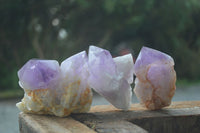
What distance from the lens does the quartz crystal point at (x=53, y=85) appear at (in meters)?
1.25

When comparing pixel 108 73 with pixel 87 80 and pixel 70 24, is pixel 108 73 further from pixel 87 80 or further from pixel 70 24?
pixel 70 24

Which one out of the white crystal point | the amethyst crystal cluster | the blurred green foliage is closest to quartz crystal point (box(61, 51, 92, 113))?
the amethyst crystal cluster

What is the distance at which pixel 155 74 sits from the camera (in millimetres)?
1331

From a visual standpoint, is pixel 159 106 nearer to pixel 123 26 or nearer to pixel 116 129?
pixel 116 129

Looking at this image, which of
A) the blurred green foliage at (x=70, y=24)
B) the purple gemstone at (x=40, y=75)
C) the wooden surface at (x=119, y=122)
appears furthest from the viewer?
the blurred green foliage at (x=70, y=24)

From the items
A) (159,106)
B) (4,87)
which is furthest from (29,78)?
(4,87)

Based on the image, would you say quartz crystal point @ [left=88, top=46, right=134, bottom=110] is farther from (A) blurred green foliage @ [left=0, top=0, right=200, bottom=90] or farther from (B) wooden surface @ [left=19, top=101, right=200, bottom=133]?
(A) blurred green foliage @ [left=0, top=0, right=200, bottom=90]

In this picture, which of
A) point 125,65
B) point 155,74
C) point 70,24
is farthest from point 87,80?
point 70,24

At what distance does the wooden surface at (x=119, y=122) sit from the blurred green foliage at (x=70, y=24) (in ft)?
21.2

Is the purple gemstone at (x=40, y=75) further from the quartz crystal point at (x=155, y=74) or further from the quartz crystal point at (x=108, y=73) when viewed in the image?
the quartz crystal point at (x=155, y=74)

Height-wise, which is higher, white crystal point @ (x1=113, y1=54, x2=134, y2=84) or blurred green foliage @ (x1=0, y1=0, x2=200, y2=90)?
blurred green foliage @ (x1=0, y1=0, x2=200, y2=90)

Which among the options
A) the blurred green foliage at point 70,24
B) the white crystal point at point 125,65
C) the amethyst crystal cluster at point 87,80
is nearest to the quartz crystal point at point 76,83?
the amethyst crystal cluster at point 87,80

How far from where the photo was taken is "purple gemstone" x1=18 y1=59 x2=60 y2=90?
1.24 metres

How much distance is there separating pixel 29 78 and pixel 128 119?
1.42 feet
